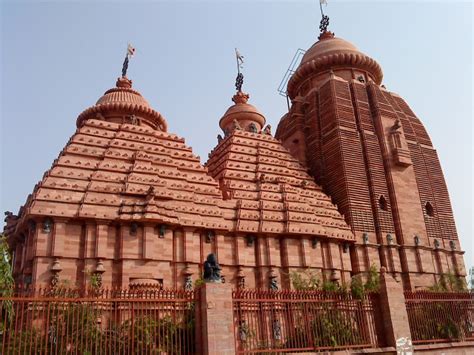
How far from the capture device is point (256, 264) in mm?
20031

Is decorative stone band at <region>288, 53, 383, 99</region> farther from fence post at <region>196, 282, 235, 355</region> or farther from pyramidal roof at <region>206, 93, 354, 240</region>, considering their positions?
fence post at <region>196, 282, 235, 355</region>

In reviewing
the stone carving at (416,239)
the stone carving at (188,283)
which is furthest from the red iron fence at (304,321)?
the stone carving at (416,239)

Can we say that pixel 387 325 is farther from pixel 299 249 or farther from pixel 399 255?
pixel 399 255

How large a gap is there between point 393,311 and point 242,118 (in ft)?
58.3

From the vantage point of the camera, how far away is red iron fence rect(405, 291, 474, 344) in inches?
607

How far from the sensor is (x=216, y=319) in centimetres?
1143

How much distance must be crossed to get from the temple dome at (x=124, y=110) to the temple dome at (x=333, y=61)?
32.8ft

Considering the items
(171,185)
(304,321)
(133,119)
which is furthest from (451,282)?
(133,119)

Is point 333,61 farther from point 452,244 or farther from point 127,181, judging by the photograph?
point 127,181

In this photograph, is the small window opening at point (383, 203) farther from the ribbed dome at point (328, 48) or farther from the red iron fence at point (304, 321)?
the red iron fence at point (304, 321)

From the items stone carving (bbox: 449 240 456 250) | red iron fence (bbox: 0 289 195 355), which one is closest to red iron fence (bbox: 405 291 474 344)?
red iron fence (bbox: 0 289 195 355)

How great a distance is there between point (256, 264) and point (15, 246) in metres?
10.1

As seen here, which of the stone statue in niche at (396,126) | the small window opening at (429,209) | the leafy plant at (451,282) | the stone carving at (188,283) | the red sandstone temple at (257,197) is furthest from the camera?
the stone statue in niche at (396,126)

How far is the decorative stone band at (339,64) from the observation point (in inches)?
1154
